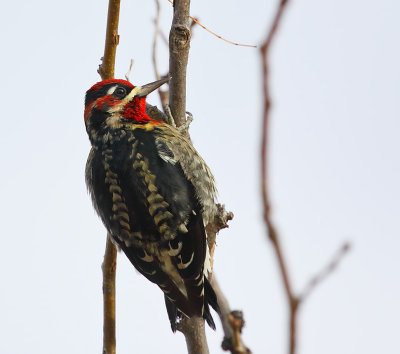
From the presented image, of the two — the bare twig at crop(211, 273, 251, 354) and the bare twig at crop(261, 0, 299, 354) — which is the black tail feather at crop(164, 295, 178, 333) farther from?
the bare twig at crop(261, 0, 299, 354)

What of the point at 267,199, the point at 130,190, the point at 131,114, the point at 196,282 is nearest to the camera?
the point at 267,199

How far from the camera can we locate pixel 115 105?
4.95m

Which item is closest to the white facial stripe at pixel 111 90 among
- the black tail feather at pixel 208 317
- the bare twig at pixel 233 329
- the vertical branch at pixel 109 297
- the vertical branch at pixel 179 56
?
the vertical branch at pixel 179 56

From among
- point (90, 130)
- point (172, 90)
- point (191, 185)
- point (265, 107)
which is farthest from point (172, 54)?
point (265, 107)

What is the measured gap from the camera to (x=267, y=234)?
999 millimetres

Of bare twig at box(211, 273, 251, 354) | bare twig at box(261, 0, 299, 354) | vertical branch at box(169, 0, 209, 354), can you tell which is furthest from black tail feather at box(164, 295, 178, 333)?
bare twig at box(261, 0, 299, 354)

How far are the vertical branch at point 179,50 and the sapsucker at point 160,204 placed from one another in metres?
0.28

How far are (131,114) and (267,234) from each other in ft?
13.3

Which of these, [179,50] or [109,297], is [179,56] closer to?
[179,50]

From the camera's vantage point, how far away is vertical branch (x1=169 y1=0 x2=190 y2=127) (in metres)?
3.97

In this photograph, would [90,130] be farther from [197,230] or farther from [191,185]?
[197,230]

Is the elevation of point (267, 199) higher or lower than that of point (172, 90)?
lower

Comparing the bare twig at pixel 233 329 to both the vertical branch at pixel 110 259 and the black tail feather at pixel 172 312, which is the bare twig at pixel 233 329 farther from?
the black tail feather at pixel 172 312

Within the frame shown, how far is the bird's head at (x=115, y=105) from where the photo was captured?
486 cm
